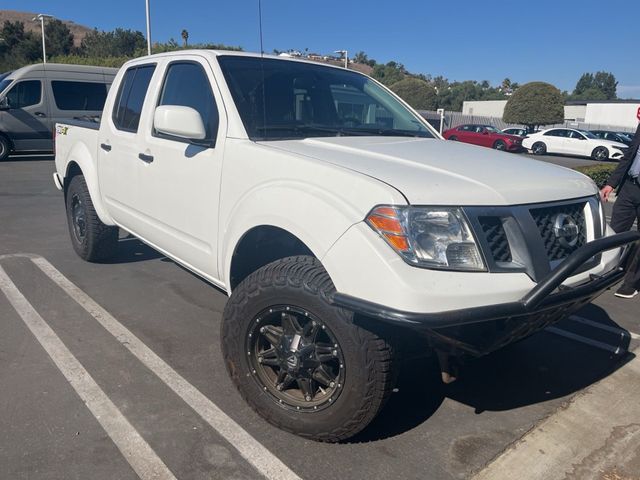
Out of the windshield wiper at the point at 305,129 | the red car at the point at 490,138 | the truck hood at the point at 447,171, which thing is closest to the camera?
the truck hood at the point at 447,171

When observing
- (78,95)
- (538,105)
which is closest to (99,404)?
(78,95)

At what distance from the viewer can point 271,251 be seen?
3.23m

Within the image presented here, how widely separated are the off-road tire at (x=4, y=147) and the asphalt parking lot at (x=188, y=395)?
1086 centimetres

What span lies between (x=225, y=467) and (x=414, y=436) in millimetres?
993

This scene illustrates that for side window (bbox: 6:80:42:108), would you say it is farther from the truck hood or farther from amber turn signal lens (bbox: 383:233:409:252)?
amber turn signal lens (bbox: 383:233:409:252)

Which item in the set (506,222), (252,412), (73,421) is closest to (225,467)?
(252,412)

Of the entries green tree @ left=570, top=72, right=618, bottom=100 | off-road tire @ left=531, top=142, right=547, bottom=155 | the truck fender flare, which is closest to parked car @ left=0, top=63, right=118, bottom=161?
the truck fender flare

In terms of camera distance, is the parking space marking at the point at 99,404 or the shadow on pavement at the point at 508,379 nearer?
the parking space marking at the point at 99,404

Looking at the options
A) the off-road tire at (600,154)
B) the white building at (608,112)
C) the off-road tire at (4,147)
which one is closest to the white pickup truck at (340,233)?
the off-road tire at (4,147)

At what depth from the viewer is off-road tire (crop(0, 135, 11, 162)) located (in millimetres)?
14336

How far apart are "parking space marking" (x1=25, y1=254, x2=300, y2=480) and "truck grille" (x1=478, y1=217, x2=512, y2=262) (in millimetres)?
1354

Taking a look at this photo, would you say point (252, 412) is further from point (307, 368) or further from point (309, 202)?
point (309, 202)

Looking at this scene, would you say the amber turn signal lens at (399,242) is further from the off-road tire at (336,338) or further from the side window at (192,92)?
the side window at (192,92)

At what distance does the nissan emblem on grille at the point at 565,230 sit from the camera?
2.63m
